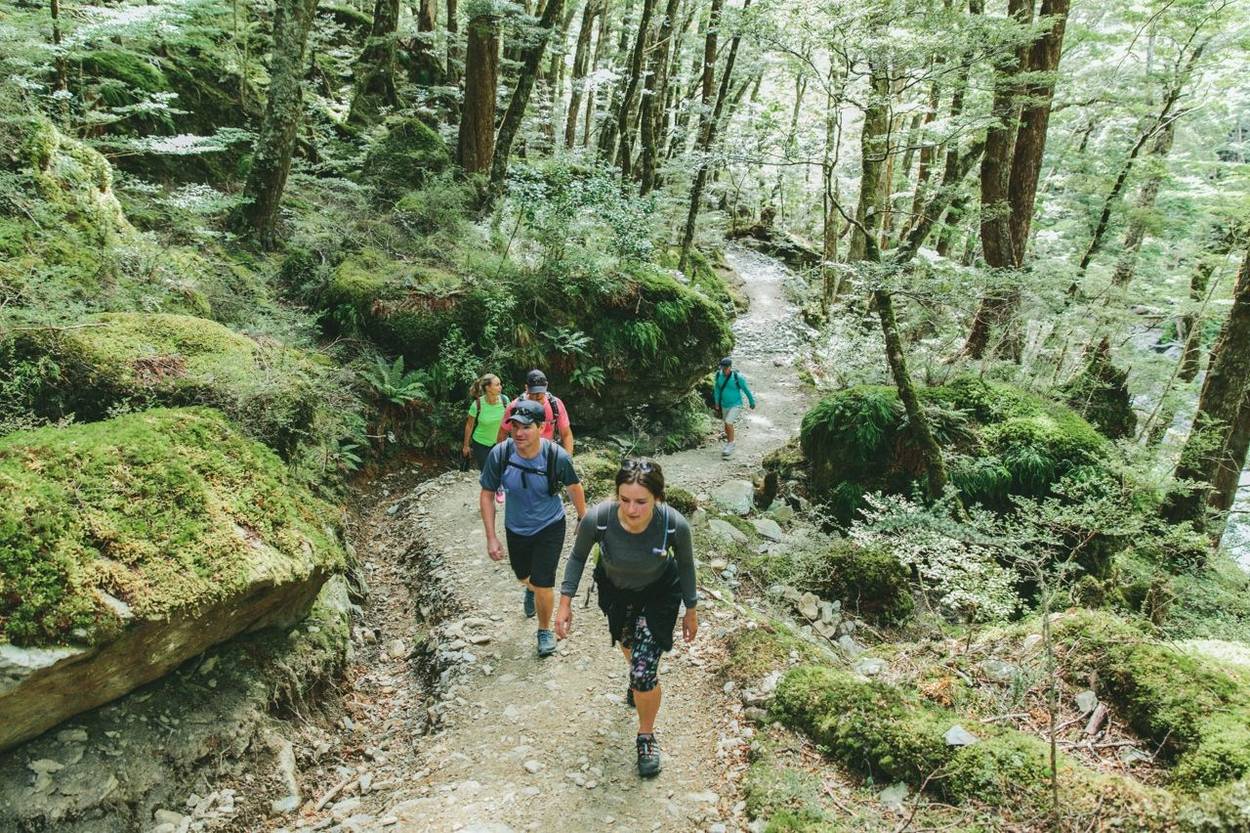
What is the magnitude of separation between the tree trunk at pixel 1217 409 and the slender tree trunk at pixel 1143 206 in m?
6.56

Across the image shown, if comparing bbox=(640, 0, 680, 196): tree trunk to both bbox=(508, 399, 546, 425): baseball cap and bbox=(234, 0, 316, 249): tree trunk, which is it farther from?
bbox=(508, 399, 546, 425): baseball cap

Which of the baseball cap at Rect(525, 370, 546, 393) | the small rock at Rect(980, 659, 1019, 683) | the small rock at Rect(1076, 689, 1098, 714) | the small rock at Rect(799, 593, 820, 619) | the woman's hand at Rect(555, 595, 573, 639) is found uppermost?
the baseball cap at Rect(525, 370, 546, 393)

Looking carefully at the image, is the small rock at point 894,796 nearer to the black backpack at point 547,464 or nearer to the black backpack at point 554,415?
the black backpack at point 547,464

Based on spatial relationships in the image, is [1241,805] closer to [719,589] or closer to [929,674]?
[929,674]

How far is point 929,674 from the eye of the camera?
16.3ft

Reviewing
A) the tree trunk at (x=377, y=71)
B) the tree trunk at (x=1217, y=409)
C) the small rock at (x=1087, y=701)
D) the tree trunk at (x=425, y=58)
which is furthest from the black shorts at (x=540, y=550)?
the tree trunk at (x=425, y=58)

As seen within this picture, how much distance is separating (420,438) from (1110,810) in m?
9.08

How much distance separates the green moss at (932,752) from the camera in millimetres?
3438

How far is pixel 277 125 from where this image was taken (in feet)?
31.9

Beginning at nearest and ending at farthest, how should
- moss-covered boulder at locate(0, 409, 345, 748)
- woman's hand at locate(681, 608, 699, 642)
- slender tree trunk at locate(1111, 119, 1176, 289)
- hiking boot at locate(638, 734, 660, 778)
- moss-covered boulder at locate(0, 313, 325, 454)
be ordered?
moss-covered boulder at locate(0, 409, 345, 748), woman's hand at locate(681, 608, 699, 642), hiking boot at locate(638, 734, 660, 778), moss-covered boulder at locate(0, 313, 325, 454), slender tree trunk at locate(1111, 119, 1176, 289)

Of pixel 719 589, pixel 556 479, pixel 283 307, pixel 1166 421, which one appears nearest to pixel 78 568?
pixel 556 479

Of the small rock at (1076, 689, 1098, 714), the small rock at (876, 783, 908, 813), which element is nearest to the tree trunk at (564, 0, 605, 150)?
the small rock at (1076, 689, 1098, 714)

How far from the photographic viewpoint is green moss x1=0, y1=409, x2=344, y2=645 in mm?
3217

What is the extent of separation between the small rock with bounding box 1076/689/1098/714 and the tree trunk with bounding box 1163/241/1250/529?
203 inches
